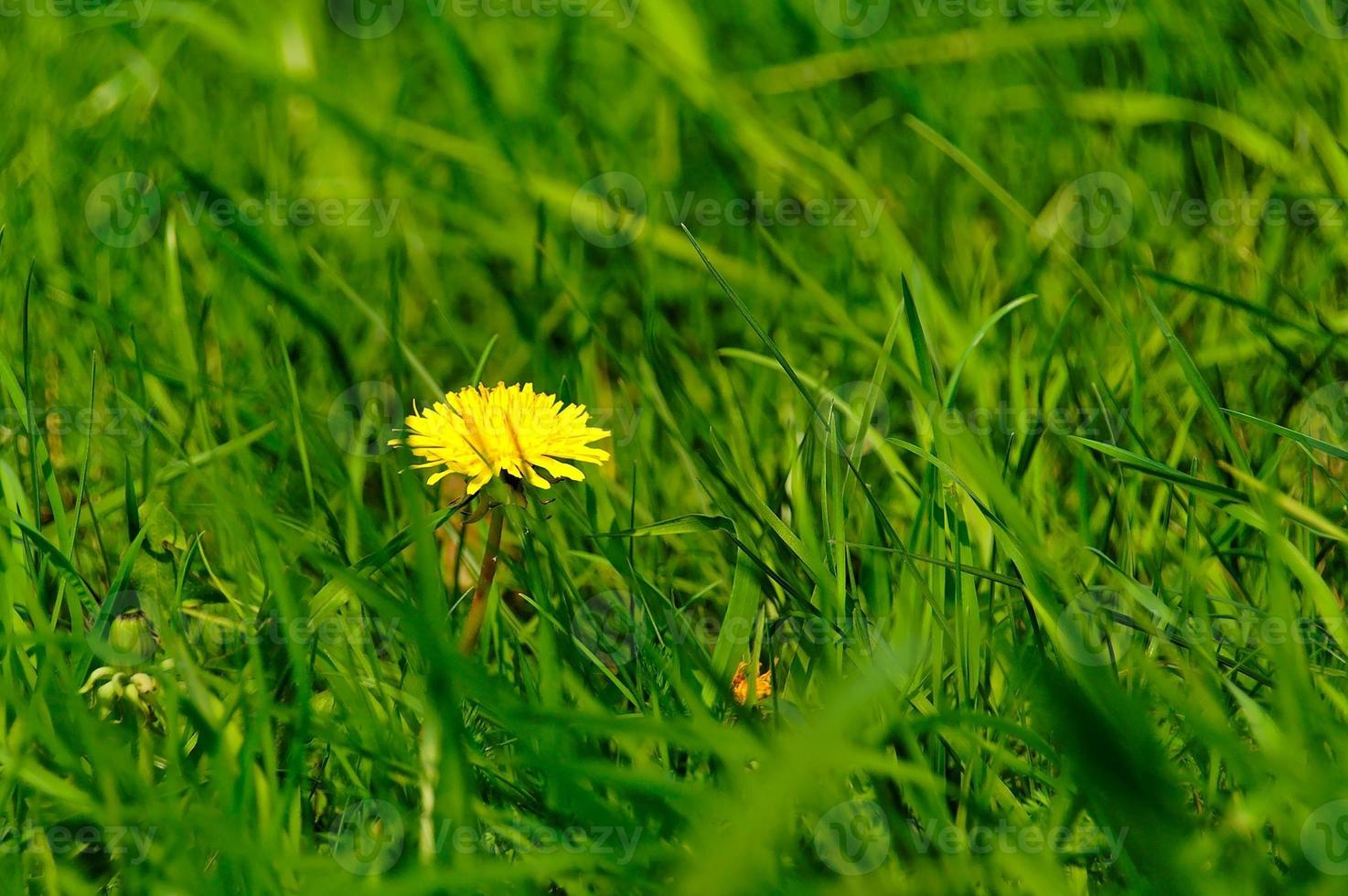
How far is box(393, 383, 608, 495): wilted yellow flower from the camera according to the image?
1229mm

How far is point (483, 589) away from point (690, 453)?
0.26 metres

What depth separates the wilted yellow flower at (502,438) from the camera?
1.23 meters

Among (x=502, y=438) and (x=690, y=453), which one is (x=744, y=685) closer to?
(x=690, y=453)

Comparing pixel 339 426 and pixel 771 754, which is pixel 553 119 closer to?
pixel 339 426

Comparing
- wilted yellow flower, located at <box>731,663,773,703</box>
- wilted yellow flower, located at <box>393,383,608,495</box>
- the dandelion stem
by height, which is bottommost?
wilted yellow flower, located at <box>731,663,773,703</box>

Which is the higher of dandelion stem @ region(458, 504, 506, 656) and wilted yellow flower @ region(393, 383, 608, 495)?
wilted yellow flower @ region(393, 383, 608, 495)

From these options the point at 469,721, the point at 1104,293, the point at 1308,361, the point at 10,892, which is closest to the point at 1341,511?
the point at 1308,361


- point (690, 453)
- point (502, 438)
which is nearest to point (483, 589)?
point (502, 438)

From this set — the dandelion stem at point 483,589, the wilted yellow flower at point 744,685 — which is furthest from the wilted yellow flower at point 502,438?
the wilted yellow flower at point 744,685

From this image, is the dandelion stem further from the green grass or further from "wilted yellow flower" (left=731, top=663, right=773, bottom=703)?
"wilted yellow flower" (left=731, top=663, right=773, bottom=703)

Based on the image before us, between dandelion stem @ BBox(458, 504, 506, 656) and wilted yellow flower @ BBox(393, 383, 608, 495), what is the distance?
1.7 inches

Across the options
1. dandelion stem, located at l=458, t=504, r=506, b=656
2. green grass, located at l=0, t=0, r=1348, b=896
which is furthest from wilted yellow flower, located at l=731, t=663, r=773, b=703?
dandelion stem, located at l=458, t=504, r=506, b=656

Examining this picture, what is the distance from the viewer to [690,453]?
130cm

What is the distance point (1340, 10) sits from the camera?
7.05 feet
